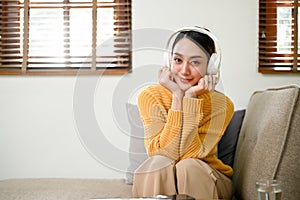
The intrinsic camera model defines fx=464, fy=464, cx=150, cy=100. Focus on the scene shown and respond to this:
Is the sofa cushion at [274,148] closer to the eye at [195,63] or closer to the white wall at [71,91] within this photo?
the eye at [195,63]

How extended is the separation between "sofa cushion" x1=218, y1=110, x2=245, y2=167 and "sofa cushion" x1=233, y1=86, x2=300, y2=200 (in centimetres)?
18

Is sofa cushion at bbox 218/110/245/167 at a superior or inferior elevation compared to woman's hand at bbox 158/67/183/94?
inferior

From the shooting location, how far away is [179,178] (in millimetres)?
1479

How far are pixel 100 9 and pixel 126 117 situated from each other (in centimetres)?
110

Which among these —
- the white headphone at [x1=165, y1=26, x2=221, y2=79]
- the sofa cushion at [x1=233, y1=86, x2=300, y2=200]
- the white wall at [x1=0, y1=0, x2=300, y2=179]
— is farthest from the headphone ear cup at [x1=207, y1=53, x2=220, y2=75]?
the white wall at [x1=0, y1=0, x2=300, y2=179]

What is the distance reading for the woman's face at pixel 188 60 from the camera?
1406mm

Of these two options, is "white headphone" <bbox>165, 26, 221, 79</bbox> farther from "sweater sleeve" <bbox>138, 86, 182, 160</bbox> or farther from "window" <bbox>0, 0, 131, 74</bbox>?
"window" <bbox>0, 0, 131, 74</bbox>

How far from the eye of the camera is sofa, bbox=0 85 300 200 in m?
1.40

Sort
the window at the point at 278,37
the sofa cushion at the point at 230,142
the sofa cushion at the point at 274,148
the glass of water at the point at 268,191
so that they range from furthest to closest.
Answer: the window at the point at 278,37, the sofa cushion at the point at 230,142, the sofa cushion at the point at 274,148, the glass of water at the point at 268,191

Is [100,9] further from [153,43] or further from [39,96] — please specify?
[153,43]

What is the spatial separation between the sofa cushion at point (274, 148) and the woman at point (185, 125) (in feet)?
0.30

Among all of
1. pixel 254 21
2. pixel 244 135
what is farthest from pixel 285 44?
pixel 244 135

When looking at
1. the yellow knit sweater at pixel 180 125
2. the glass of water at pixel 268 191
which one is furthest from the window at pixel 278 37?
the glass of water at pixel 268 191

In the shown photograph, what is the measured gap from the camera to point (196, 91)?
1594 millimetres
